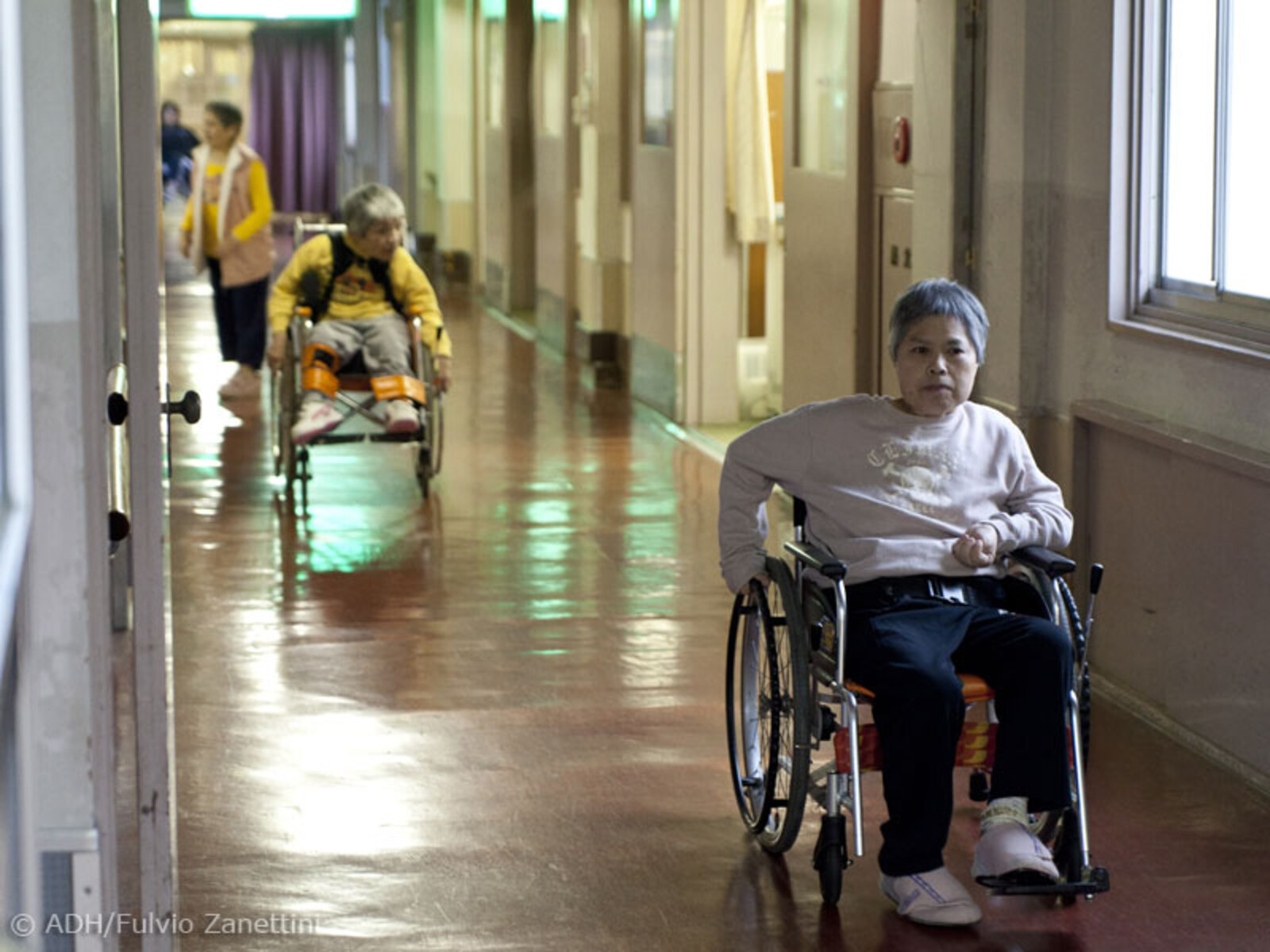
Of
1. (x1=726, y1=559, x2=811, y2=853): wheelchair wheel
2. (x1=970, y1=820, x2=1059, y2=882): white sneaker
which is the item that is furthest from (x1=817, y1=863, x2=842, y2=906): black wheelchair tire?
(x1=970, y1=820, x2=1059, y2=882): white sneaker

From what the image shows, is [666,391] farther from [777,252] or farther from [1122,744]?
[1122,744]

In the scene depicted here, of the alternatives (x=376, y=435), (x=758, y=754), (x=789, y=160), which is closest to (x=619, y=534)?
(x=376, y=435)

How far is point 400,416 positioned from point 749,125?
2314mm

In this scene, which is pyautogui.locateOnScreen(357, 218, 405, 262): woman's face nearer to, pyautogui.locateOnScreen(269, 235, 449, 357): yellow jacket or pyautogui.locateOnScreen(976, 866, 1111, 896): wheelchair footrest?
pyautogui.locateOnScreen(269, 235, 449, 357): yellow jacket

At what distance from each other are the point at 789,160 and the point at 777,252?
156cm

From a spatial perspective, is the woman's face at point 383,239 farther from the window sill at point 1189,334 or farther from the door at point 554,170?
the door at point 554,170

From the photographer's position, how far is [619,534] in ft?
22.5

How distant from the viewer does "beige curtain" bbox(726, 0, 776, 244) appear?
8.59 metres

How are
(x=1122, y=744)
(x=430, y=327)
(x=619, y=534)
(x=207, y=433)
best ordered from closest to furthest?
1. (x=1122, y=744)
2. (x=619, y=534)
3. (x=430, y=327)
4. (x=207, y=433)

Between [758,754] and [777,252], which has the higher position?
[777,252]

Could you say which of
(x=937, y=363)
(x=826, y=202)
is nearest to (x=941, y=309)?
(x=937, y=363)

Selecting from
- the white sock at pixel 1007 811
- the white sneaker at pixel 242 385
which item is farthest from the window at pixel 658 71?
the white sock at pixel 1007 811

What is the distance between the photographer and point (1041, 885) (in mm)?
3309

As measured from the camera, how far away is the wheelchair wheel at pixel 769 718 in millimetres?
3414
